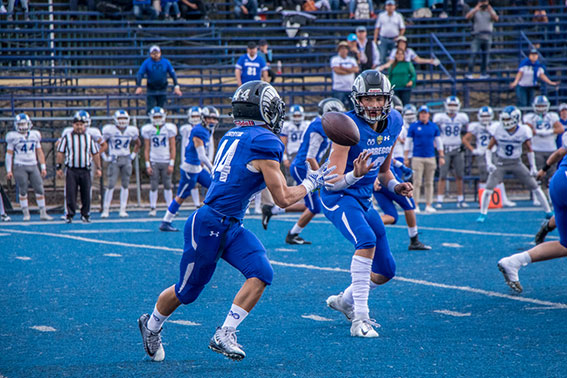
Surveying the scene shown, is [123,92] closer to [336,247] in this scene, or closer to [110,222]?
[110,222]

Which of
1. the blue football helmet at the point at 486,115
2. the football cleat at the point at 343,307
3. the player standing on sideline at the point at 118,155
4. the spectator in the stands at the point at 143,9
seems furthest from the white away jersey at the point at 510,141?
the spectator in the stands at the point at 143,9

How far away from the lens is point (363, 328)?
530 cm

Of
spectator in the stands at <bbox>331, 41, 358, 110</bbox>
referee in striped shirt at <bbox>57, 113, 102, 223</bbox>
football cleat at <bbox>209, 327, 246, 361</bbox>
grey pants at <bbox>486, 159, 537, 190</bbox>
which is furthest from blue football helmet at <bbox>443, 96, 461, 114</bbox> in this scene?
football cleat at <bbox>209, 327, 246, 361</bbox>

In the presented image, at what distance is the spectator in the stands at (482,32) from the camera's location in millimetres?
17766

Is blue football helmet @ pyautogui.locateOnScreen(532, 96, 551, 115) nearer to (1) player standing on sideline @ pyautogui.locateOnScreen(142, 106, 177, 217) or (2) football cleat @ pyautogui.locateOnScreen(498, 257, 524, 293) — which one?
(1) player standing on sideline @ pyautogui.locateOnScreen(142, 106, 177, 217)

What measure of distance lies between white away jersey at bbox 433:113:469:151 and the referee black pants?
21.0 ft

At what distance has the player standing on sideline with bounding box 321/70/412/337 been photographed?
17.7ft

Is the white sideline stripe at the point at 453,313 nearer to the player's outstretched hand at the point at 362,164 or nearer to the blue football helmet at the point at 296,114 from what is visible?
the player's outstretched hand at the point at 362,164

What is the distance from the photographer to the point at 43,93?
17.2 metres

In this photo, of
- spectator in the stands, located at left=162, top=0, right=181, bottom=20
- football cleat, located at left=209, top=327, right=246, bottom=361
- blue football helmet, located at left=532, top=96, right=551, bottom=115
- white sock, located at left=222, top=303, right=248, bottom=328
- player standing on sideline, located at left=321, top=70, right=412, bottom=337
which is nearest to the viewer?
football cleat, located at left=209, top=327, right=246, bottom=361

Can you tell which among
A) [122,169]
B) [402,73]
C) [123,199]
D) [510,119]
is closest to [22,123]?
[122,169]

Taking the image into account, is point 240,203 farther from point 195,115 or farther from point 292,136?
point 292,136

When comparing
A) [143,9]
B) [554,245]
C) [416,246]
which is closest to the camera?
[554,245]

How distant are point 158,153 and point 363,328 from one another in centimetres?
929
